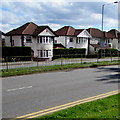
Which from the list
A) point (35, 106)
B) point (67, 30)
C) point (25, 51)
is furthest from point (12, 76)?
point (67, 30)

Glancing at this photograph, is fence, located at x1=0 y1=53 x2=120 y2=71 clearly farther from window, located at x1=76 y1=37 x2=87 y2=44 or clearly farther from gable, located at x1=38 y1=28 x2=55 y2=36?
window, located at x1=76 y1=37 x2=87 y2=44

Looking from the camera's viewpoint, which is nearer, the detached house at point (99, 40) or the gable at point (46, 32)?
the gable at point (46, 32)

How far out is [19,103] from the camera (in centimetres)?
708

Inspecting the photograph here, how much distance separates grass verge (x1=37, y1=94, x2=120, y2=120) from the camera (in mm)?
5344

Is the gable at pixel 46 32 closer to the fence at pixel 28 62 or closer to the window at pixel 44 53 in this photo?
the window at pixel 44 53

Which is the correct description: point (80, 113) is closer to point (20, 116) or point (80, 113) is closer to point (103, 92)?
point (20, 116)

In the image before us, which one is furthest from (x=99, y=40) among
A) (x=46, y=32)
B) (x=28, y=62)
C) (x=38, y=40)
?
(x=28, y=62)

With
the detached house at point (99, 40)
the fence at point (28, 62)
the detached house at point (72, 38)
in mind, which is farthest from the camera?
the detached house at point (99, 40)

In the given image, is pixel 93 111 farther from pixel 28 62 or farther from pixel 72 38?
pixel 72 38

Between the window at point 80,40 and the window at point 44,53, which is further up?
the window at point 80,40

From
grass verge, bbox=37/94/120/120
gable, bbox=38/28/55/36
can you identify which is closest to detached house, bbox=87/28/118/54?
gable, bbox=38/28/55/36

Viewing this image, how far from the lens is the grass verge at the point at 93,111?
5344mm

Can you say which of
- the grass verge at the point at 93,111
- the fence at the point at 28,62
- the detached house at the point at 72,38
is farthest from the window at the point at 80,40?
the grass verge at the point at 93,111

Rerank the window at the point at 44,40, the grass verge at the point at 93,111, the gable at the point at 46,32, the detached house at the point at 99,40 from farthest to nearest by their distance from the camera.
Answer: the detached house at the point at 99,40
the window at the point at 44,40
the gable at the point at 46,32
the grass verge at the point at 93,111
